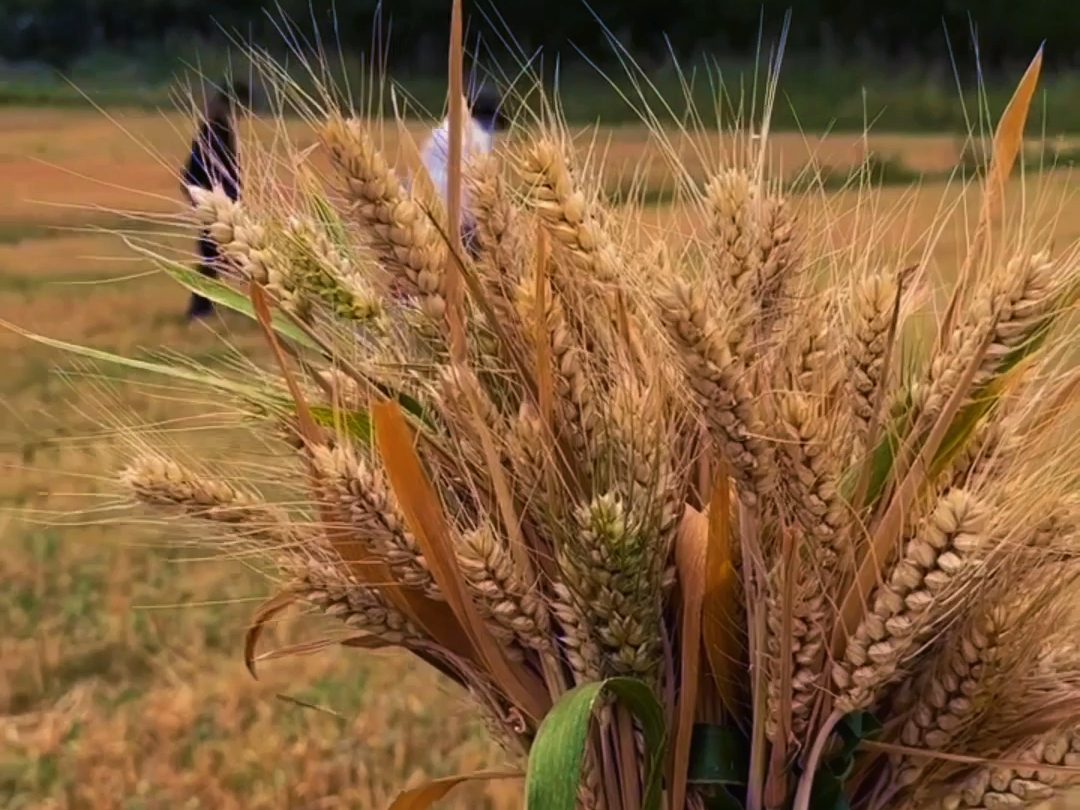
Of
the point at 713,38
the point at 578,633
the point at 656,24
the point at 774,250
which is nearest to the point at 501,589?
the point at 578,633

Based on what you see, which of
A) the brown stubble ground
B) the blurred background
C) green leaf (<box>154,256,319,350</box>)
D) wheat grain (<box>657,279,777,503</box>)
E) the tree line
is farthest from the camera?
the blurred background

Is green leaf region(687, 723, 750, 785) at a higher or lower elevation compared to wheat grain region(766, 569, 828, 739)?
lower

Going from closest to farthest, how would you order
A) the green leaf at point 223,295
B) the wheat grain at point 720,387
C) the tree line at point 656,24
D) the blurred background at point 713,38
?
the wheat grain at point 720,387 < the green leaf at point 223,295 < the tree line at point 656,24 < the blurred background at point 713,38

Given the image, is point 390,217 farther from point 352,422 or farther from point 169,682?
point 169,682

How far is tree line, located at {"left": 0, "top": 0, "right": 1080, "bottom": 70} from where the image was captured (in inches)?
108

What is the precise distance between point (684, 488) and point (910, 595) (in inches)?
3.4

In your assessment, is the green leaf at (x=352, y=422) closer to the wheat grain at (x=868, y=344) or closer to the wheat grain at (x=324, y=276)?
the wheat grain at (x=324, y=276)

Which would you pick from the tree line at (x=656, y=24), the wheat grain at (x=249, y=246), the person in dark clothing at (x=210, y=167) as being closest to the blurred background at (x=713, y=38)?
the tree line at (x=656, y=24)

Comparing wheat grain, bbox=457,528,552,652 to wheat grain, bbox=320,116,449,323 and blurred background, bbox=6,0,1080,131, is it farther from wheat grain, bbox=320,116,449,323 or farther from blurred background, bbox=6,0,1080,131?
blurred background, bbox=6,0,1080,131

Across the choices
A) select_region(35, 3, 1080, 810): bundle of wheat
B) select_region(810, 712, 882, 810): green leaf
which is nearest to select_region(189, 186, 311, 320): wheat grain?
select_region(35, 3, 1080, 810): bundle of wheat

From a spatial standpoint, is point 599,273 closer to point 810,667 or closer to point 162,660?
point 810,667

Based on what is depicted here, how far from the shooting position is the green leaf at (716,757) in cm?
38

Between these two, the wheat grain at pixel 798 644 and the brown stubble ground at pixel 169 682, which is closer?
the wheat grain at pixel 798 644

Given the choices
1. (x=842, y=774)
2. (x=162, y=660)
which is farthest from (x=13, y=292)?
(x=842, y=774)
